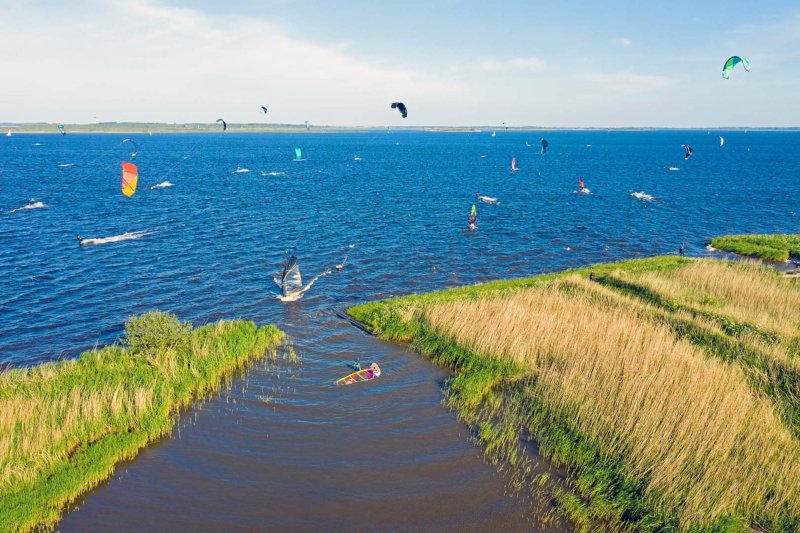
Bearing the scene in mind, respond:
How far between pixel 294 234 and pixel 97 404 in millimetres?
35036

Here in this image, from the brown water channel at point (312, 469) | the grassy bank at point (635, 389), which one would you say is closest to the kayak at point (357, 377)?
the brown water channel at point (312, 469)

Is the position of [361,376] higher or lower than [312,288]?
lower

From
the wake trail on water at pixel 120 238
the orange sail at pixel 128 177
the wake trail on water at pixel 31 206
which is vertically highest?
the orange sail at pixel 128 177

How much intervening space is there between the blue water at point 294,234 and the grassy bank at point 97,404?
243 inches

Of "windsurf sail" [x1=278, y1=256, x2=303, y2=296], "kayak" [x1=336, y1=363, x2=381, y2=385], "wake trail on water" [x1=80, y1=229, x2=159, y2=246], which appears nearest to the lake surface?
"kayak" [x1=336, y1=363, x2=381, y2=385]

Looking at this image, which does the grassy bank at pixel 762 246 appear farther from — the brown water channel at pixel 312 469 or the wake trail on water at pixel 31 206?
the wake trail on water at pixel 31 206

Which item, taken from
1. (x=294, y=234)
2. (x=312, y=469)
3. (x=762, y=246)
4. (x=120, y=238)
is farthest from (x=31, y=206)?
(x=762, y=246)

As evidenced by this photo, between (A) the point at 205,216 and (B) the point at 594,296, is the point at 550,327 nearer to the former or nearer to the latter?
(B) the point at 594,296

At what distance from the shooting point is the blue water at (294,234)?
1229 inches

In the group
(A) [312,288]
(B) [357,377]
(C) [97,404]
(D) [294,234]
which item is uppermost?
(D) [294,234]

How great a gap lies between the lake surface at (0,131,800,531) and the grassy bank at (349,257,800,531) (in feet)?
5.96

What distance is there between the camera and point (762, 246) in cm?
4462

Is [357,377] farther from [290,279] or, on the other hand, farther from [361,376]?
[290,279]

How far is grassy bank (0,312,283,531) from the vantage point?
13.5 metres
